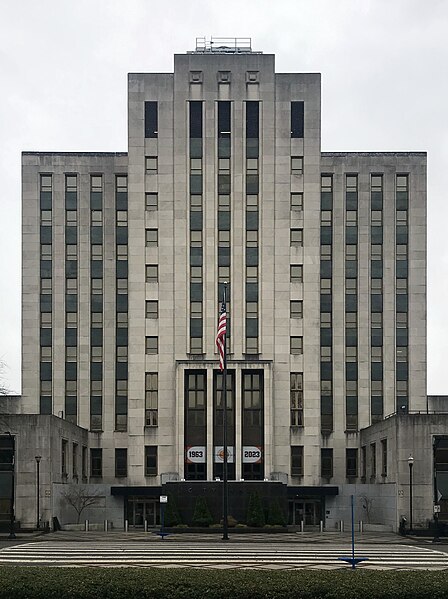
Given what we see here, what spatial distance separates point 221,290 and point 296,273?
6.70 m

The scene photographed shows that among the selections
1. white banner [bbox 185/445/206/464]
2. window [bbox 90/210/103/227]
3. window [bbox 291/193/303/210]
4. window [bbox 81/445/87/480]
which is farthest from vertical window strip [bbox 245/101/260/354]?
window [bbox 81/445/87/480]

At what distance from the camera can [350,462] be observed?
286 ft

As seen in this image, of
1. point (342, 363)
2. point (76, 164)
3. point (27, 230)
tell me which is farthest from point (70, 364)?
point (342, 363)

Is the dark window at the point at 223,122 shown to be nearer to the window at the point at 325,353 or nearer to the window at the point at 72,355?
the window at the point at 325,353

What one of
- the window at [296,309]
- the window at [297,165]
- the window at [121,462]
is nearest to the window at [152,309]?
the window at [296,309]

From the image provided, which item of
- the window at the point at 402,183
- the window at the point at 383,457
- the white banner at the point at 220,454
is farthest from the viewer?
the window at the point at 402,183

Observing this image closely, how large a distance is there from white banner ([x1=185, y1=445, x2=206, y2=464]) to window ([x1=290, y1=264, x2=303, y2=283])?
1647 cm

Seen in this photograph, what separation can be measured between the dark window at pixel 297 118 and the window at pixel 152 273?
55.3 ft

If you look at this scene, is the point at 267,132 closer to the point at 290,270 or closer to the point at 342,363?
the point at 290,270

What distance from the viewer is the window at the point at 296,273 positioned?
84.9 metres

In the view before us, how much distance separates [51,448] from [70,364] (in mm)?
19286

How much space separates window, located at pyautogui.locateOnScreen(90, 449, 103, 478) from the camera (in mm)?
87188

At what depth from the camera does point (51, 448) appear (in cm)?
6988

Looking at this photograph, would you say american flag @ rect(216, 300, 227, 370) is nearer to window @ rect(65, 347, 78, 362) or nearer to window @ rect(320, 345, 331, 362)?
window @ rect(320, 345, 331, 362)
